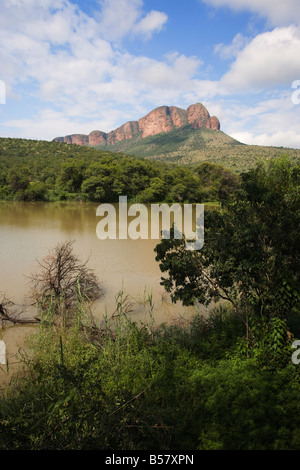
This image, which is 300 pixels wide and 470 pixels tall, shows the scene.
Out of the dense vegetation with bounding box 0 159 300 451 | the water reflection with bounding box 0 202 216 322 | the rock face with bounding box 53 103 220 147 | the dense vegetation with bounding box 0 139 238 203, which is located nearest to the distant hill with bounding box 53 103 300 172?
the rock face with bounding box 53 103 220 147

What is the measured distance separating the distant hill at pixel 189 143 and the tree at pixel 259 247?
0.80 metres

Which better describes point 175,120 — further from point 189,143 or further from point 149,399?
point 149,399

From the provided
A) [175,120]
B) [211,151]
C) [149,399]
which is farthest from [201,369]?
[175,120]

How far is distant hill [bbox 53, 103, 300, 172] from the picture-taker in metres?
66.3

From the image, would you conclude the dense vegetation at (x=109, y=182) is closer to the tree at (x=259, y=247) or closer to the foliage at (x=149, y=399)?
the tree at (x=259, y=247)

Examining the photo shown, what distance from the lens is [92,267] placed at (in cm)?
1156

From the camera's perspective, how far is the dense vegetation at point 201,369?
10.1 ft

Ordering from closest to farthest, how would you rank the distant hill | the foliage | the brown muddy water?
1. the foliage
2. the brown muddy water
3. the distant hill

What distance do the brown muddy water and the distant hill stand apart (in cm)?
473

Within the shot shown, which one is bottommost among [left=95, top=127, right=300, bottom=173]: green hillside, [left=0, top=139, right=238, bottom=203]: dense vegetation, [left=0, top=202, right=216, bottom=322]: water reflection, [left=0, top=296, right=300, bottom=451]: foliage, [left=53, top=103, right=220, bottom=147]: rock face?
[left=0, top=296, right=300, bottom=451]: foliage

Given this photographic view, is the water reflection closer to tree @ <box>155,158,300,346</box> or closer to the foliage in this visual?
the foliage

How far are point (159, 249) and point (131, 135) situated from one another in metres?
194

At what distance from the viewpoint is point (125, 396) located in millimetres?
3625
